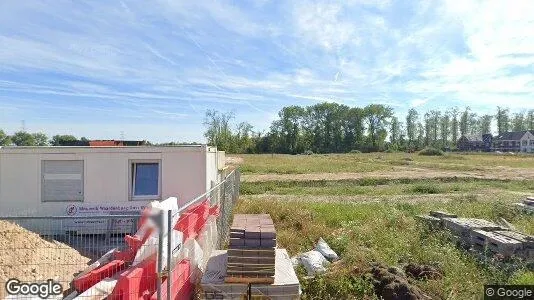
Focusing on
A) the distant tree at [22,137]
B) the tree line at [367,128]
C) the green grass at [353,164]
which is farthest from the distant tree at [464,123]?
the distant tree at [22,137]

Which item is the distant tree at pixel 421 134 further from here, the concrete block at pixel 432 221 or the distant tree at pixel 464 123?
the concrete block at pixel 432 221

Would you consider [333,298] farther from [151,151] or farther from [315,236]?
[151,151]

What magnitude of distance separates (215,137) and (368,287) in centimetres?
6469

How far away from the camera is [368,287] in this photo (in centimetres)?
595

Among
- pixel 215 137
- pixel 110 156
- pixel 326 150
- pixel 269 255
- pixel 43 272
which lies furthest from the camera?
pixel 326 150

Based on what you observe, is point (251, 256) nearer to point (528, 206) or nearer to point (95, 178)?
point (95, 178)

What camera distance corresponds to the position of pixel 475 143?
112688 mm

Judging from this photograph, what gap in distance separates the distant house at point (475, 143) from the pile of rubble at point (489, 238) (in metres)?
113

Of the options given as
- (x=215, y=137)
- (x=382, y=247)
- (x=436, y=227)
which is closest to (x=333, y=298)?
(x=382, y=247)

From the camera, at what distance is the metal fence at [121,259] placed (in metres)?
4.80

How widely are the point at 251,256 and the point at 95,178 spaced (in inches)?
308

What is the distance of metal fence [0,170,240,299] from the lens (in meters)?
4.80

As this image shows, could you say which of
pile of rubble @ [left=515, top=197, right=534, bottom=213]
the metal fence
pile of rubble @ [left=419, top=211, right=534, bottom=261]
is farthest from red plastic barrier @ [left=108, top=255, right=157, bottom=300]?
pile of rubble @ [left=515, top=197, right=534, bottom=213]

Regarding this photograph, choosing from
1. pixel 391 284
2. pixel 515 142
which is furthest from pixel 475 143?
pixel 391 284
